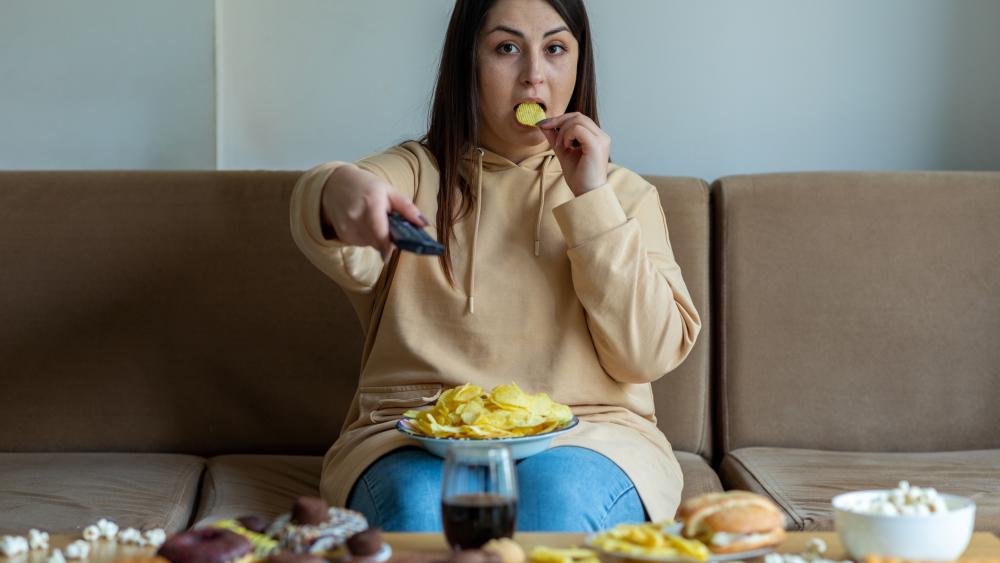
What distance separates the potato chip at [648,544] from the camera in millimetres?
966

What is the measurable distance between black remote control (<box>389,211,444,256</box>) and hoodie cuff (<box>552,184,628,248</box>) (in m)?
0.38

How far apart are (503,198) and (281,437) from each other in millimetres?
675

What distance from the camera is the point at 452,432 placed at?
1.31 metres

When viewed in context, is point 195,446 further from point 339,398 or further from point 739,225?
point 739,225

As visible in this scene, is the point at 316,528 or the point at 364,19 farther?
the point at 364,19

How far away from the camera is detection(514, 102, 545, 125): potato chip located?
1.72m

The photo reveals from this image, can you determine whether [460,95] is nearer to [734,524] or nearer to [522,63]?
[522,63]

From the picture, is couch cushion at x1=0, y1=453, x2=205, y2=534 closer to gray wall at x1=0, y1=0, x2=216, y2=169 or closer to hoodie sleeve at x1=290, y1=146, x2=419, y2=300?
hoodie sleeve at x1=290, y1=146, x2=419, y2=300

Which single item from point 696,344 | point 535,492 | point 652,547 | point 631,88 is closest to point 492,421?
point 535,492

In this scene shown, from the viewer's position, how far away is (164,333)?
2076 mm

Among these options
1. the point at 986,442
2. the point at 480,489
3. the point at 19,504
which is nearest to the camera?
the point at 480,489

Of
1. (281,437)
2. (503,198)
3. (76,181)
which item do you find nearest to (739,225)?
(503,198)

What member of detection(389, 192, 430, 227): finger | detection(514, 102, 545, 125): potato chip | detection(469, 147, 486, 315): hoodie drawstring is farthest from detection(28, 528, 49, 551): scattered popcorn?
detection(514, 102, 545, 125): potato chip

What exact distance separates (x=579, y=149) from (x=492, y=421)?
0.53 meters
